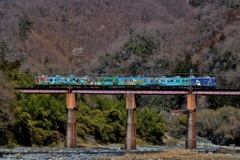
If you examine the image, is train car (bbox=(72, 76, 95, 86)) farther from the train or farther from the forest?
the forest

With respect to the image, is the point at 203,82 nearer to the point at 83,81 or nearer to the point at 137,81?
the point at 137,81

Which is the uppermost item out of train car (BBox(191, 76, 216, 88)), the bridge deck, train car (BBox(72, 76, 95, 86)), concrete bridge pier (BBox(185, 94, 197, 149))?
train car (BBox(72, 76, 95, 86))

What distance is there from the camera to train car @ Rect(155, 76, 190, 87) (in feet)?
255

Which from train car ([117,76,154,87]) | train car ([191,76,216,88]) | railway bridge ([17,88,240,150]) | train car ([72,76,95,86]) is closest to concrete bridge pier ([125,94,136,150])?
railway bridge ([17,88,240,150])

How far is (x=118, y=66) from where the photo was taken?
6890 inches

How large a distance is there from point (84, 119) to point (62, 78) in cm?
809

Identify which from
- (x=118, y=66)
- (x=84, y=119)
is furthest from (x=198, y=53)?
(x=84, y=119)

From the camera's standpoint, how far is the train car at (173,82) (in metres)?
77.6

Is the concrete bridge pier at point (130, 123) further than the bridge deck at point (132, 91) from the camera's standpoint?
Yes

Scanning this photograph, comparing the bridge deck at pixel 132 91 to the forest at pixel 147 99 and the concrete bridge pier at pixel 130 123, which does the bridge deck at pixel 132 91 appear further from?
the forest at pixel 147 99

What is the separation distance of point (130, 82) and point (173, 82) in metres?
6.16

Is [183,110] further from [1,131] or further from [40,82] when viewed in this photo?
[1,131]

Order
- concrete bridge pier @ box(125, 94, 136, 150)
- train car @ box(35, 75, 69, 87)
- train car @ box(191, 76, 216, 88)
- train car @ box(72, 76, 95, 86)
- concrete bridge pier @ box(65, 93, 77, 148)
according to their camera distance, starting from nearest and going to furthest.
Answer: concrete bridge pier @ box(125, 94, 136, 150) → concrete bridge pier @ box(65, 93, 77, 148) → train car @ box(191, 76, 216, 88) → train car @ box(72, 76, 95, 86) → train car @ box(35, 75, 69, 87)

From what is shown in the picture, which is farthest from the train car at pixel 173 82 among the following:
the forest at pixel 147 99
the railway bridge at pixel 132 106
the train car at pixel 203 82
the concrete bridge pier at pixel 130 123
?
the forest at pixel 147 99
